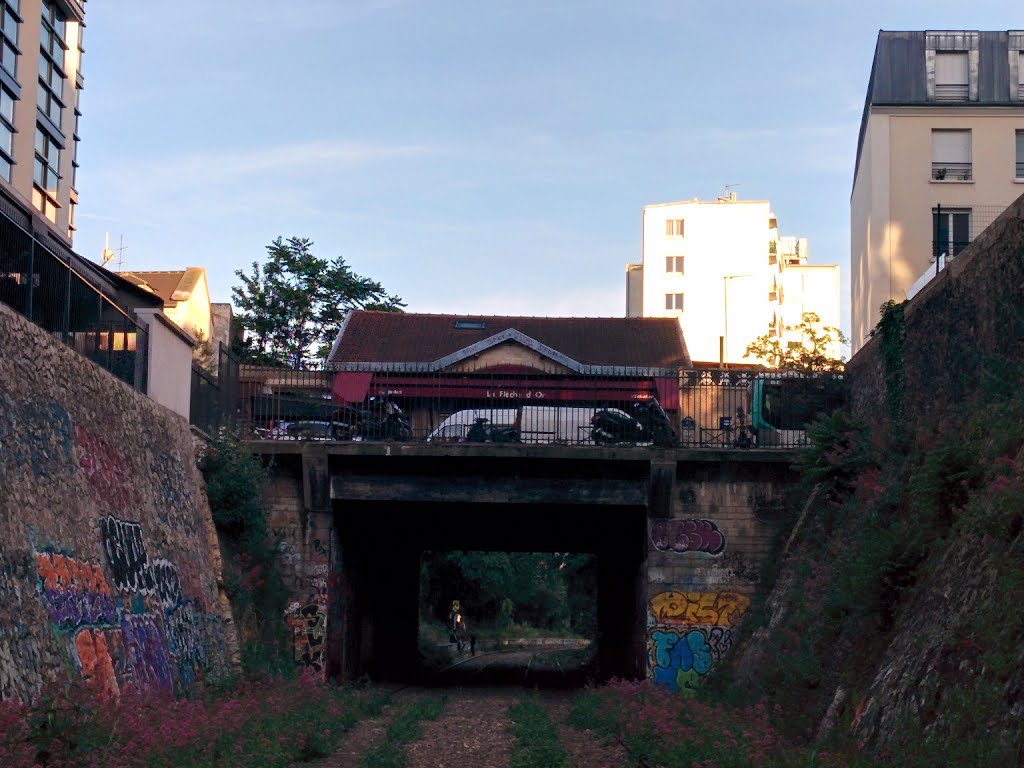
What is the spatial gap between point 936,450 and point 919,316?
657 cm

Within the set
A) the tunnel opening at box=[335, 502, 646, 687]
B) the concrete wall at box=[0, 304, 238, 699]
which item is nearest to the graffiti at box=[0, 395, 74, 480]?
the concrete wall at box=[0, 304, 238, 699]

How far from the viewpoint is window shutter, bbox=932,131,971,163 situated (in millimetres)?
44375

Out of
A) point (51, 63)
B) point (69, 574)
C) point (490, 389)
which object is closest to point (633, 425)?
point (490, 389)

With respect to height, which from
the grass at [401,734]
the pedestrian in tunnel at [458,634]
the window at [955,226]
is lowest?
the pedestrian in tunnel at [458,634]

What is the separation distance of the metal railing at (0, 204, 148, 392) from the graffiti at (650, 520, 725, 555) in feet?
35.3

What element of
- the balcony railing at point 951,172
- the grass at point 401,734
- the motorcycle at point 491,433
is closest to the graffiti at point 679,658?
the grass at point 401,734

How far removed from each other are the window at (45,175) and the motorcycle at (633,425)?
84.0ft

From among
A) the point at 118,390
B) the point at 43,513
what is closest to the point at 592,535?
the point at 118,390

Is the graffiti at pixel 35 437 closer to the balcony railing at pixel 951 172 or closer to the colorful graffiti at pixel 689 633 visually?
the colorful graffiti at pixel 689 633

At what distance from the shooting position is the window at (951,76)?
44.8m

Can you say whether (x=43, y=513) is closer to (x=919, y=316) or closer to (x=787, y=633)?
(x=787, y=633)

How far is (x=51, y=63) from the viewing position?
4638cm

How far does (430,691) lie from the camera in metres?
30.9

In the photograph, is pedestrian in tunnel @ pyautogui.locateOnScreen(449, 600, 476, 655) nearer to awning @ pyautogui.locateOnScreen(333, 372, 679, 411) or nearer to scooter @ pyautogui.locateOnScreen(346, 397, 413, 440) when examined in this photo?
awning @ pyautogui.locateOnScreen(333, 372, 679, 411)
